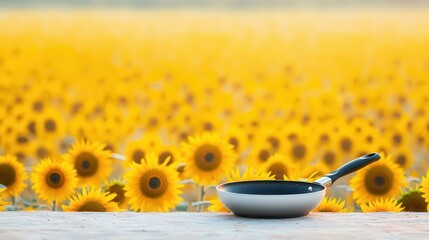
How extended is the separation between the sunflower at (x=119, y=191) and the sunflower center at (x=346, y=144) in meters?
1.62

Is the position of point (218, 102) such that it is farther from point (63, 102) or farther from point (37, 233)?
point (37, 233)

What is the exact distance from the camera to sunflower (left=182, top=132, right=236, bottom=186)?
3.26 metres

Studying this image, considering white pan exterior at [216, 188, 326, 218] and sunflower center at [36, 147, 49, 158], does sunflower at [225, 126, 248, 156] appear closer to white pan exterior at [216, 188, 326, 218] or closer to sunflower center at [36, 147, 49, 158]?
sunflower center at [36, 147, 49, 158]

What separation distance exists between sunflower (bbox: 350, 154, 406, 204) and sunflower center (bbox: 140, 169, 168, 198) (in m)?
0.68

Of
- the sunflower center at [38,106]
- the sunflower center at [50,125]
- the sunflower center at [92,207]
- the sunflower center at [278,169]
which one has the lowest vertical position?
the sunflower center at [92,207]

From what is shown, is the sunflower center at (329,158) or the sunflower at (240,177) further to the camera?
the sunflower center at (329,158)

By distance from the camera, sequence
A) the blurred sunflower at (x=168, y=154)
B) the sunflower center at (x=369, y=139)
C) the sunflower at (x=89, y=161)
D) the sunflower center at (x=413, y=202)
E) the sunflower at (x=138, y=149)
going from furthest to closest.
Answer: the sunflower center at (x=369, y=139), the sunflower at (x=138, y=149), the blurred sunflower at (x=168, y=154), the sunflower at (x=89, y=161), the sunflower center at (x=413, y=202)

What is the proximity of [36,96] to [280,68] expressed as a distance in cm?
304

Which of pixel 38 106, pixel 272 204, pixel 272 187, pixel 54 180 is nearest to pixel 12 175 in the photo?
pixel 54 180

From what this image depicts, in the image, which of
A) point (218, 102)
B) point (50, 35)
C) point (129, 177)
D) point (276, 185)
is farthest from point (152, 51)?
point (276, 185)

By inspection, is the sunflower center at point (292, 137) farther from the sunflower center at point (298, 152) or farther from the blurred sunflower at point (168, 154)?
the blurred sunflower at point (168, 154)

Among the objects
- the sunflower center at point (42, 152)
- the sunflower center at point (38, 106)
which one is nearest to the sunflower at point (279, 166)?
the sunflower center at point (42, 152)

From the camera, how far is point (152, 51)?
10102 mm

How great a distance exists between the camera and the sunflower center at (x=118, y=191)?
3.07 meters
